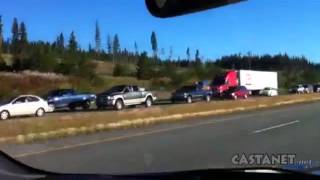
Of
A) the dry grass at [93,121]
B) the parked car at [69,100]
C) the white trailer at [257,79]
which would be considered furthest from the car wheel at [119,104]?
the white trailer at [257,79]

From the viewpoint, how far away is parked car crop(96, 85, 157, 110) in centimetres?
4309

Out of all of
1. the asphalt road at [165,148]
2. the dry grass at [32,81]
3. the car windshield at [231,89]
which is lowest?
the asphalt road at [165,148]

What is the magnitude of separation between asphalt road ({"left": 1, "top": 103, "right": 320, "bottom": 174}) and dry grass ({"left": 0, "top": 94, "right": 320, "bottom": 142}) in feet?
3.58

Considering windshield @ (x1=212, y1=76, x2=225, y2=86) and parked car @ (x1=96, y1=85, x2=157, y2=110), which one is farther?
windshield @ (x1=212, y1=76, x2=225, y2=86)

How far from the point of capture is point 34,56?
116 meters

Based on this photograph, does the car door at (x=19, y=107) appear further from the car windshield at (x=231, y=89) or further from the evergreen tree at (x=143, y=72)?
the evergreen tree at (x=143, y=72)

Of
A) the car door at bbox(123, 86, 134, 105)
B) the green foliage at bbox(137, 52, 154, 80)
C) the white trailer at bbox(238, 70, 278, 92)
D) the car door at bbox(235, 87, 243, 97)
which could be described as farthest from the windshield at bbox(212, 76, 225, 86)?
the green foliage at bbox(137, 52, 154, 80)

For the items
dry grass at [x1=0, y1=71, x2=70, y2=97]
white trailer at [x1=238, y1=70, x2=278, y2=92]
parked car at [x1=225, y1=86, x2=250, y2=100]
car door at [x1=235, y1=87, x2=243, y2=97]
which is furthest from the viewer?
dry grass at [x1=0, y1=71, x2=70, y2=97]

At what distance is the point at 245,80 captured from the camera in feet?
261

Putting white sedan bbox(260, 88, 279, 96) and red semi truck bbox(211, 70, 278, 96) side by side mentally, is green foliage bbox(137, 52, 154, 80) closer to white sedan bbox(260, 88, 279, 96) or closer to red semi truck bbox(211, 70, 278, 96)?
red semi truck bbox(211, 70, 278, 96)

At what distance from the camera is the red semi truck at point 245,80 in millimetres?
69425

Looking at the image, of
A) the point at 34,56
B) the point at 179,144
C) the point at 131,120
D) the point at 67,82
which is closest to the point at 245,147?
the point at 179,144

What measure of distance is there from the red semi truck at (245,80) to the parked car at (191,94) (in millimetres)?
8305

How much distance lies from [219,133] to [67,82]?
73500mm
